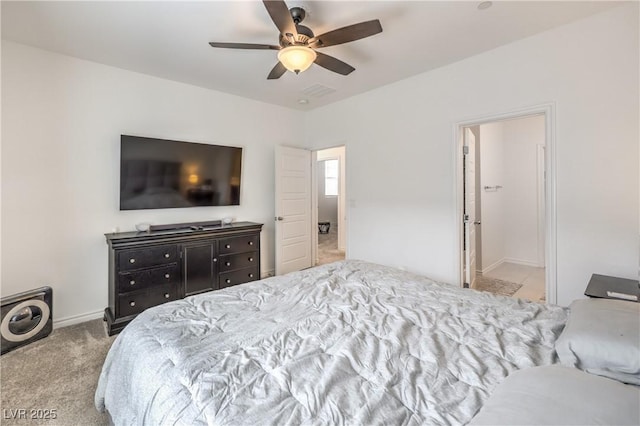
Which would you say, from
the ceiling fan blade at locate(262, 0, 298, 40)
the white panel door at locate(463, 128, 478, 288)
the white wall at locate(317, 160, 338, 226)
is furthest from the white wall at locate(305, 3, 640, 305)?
the white wall at locate(317, 160, 338, 226)

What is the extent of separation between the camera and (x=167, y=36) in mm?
2549

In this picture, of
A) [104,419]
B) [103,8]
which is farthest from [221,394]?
[103,8]

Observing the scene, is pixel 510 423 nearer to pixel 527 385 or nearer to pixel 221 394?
pixel 527 385

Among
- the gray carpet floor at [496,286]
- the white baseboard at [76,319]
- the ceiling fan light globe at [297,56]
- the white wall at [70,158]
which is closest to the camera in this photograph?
the ceiling fan light globe at [297,56]

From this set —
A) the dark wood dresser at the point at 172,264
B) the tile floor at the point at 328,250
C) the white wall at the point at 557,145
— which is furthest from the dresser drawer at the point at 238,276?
the tile floor at the point at 328,250

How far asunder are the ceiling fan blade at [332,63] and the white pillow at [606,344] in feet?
7.22

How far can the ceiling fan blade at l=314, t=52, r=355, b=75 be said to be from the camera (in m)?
2.28

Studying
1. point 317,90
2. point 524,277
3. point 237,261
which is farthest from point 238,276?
point 524,277

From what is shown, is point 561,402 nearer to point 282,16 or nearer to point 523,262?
point 282,16

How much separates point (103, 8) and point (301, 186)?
10.2 feet

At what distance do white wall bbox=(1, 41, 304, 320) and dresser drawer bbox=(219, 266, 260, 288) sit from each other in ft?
3.09

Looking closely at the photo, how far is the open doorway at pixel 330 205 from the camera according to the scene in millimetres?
6379

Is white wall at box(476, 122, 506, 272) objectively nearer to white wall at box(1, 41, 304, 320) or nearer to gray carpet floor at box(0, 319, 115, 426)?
white wall at box(1, 41, 304, 320)

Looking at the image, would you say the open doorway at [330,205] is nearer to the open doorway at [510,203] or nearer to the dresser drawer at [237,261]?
the dresser drawer at [237,261]
